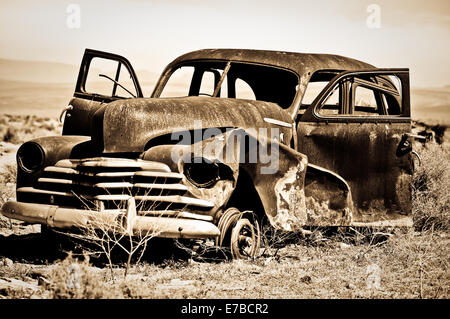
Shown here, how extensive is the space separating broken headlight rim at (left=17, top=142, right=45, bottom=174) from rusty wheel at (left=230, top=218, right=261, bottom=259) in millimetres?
1964

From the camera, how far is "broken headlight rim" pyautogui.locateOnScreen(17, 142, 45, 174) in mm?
6078

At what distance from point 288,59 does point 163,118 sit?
6.41ft

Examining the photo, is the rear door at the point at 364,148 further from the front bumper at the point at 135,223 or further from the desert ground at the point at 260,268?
the front bumper at the point at 135,223

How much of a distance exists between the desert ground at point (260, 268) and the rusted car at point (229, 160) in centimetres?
34

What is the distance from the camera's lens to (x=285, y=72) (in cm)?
694

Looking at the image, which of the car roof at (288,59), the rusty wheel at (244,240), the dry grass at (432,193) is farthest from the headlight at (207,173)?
the dry grass at (432,193)

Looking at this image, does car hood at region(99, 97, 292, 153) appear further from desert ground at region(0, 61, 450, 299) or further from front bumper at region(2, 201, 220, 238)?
desert ground at region(0, 61, 450, 299)

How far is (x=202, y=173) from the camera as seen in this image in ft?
18.1

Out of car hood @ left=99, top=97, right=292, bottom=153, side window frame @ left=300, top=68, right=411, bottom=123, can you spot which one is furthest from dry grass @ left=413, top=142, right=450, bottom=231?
car hood @ left=99, top=97, right=292, bottom=153

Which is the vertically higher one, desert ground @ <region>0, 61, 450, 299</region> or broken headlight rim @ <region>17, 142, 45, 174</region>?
broken headlight rim @ <region>17, 142, 45, 174</region>

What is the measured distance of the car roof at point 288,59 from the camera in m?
6.85
